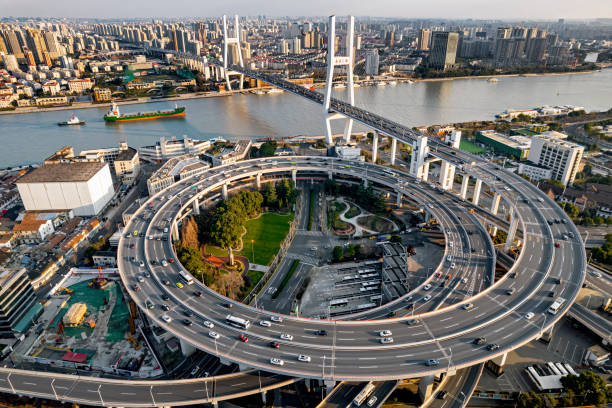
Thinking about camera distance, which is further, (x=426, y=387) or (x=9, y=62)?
(x=9, y=62)

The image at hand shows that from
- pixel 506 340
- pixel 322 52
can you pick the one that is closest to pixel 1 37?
pixel 322 52

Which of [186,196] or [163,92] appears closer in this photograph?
[186,196]

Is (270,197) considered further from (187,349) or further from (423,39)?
(423,39)

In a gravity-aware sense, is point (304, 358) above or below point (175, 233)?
above

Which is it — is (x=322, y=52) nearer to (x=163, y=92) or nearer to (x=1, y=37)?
(x=163, y=92)

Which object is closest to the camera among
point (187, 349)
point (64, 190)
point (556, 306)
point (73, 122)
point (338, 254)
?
point (187, 349)

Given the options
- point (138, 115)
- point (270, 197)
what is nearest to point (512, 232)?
point (270, 197)

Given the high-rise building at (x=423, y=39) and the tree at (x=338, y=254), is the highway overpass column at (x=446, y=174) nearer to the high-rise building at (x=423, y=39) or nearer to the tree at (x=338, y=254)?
the tree at (x=338, y=254)

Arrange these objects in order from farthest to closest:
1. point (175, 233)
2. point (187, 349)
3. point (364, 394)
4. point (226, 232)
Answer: point (175, 233) < point (226, 232) < point (187, 349) < point (364, 394)
